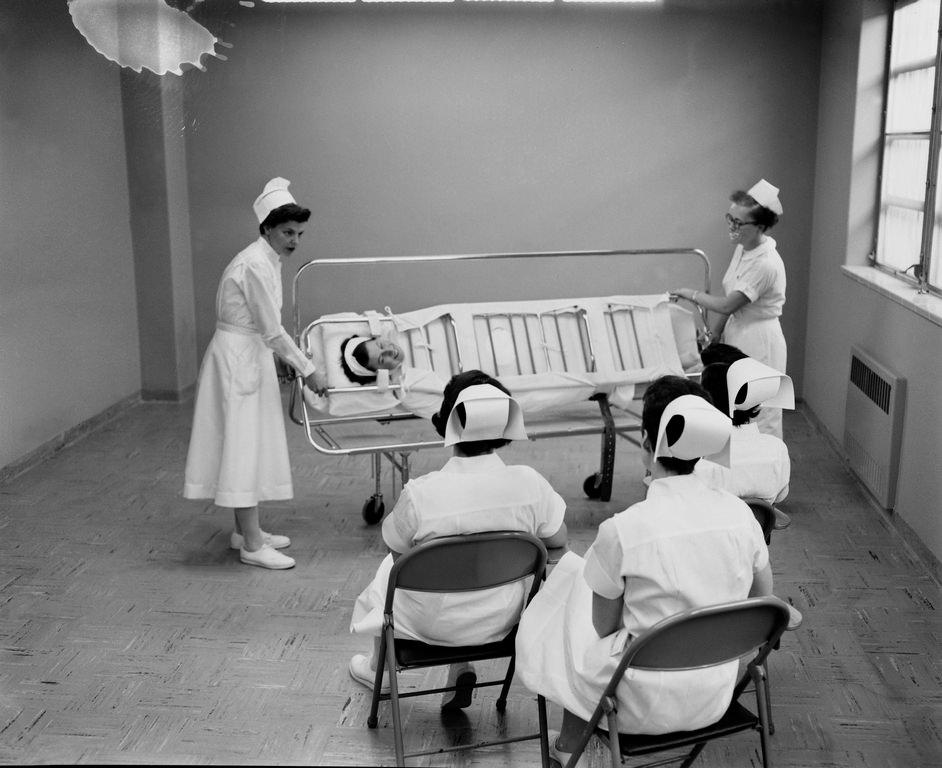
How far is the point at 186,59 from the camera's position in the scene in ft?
15.6

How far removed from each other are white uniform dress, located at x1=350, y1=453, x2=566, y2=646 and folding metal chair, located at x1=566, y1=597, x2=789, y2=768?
44cm

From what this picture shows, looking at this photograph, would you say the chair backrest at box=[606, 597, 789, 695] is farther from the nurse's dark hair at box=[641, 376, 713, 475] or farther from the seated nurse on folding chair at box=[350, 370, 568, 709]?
the seated nurse on folding chair at box=[350, 370, 568, 709]

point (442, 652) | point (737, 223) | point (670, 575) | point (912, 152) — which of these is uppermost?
point (912, 152)

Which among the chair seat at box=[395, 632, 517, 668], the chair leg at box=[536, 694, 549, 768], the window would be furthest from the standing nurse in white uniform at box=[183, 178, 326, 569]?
the window

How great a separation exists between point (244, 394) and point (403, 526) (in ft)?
4.98

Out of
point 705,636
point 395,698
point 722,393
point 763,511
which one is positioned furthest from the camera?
point 722,393

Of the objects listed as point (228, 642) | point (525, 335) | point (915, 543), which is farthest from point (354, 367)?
point (915, 543)

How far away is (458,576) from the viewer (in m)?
2.44

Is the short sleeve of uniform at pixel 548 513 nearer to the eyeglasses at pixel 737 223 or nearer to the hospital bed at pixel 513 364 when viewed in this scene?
the hospital bed at pixel 513 364

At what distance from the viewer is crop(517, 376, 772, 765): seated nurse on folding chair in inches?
81.2

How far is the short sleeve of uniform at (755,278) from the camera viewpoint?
445 cm

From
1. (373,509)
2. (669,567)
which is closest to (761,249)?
(373,509)

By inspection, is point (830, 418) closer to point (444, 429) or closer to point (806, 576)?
point (806, 576)

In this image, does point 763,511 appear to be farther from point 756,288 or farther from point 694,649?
point 756,288
